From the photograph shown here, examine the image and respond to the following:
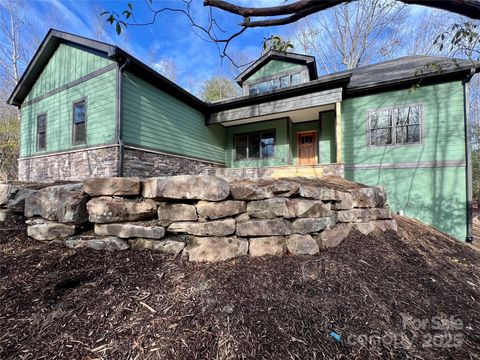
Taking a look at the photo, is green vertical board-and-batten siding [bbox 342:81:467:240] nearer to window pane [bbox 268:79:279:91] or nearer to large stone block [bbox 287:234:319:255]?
window pane [bbox 268:79:279:91]

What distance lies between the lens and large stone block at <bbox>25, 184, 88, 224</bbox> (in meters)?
2.41

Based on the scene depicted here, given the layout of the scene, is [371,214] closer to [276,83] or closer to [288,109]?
[288,109]

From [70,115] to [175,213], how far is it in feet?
26.2

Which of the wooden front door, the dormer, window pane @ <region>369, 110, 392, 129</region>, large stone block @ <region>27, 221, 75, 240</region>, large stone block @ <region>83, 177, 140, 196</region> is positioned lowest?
large stone block @ <region>27, 221, 75, 240</region>

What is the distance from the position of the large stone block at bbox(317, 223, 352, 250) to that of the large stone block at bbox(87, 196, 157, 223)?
202 centimetres

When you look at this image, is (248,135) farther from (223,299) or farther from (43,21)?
(43,21)

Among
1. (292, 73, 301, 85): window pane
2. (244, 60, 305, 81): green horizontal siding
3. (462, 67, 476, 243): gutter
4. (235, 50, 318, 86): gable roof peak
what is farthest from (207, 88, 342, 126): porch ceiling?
(462, 67, 476, 243): gutter

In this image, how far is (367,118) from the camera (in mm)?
7738

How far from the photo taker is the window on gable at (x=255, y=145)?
9930mm

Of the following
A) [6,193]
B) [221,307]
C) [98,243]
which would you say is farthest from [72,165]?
[221,307]

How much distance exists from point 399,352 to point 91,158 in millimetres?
8092

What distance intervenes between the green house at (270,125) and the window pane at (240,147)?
107 cm

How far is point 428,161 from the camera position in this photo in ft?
22.7

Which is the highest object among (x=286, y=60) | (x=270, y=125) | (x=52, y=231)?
(x=286, y=60)
